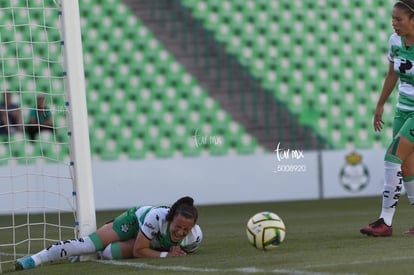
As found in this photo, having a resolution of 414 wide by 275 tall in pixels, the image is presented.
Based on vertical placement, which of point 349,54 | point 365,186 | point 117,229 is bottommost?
point 365,186

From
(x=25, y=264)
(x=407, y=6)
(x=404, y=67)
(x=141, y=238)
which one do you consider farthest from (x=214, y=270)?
(x=407, y=6)

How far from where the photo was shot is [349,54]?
54.6 feet

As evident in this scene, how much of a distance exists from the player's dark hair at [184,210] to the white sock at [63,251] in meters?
0.57

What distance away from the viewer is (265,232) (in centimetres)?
569

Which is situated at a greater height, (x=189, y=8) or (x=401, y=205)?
(x=189, y=8)

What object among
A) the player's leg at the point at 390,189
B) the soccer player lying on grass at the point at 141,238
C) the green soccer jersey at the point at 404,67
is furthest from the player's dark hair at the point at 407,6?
the soccer player lying on grass at the point at 141,238

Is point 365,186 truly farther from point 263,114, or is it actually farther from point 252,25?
point 252,25

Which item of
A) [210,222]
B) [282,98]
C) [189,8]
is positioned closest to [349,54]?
[282,98]

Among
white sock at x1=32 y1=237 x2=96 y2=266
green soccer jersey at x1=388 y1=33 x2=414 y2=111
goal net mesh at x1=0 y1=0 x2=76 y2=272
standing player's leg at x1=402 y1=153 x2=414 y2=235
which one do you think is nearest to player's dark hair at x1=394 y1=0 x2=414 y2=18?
green soccer jersey at x1=388 y1=33 x2=414 y2=111

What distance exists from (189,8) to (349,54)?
3011 mm

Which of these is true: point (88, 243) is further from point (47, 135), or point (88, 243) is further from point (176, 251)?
point (47, 135)

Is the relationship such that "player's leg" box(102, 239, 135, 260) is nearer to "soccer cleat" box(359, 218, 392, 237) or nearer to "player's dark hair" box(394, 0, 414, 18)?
"soccer cleat" box(359, 218, 392, 237)

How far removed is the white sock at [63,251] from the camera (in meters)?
5.59

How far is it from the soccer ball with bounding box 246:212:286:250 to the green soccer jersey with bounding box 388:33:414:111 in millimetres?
1425
